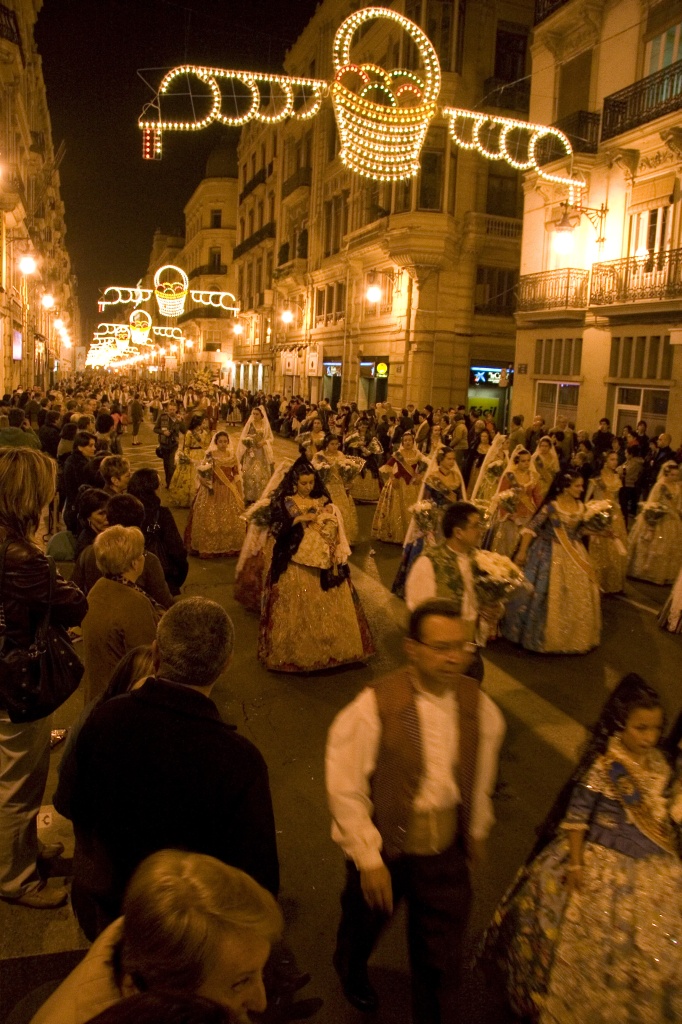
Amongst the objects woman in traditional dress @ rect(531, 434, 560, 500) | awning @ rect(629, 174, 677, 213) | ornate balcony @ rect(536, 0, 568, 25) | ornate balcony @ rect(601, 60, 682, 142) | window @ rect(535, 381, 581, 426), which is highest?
ornate balcony @ rect(536, 0, 568, 25)

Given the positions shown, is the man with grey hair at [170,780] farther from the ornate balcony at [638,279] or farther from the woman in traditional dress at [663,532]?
the ornate balcony at [638,279]

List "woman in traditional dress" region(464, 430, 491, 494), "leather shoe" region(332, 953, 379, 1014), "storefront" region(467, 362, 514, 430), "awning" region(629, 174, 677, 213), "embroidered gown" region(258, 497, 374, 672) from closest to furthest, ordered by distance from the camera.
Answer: "leather shoe" region(332, 953, 379, 1014), "embroidered gown" region(258, 497, 374, 672), "woman in traditional dress" region(464, 430, 491, 494), "awning" region(629, 174, 677, 213), "storefront" region(467, 362, 514, 430)

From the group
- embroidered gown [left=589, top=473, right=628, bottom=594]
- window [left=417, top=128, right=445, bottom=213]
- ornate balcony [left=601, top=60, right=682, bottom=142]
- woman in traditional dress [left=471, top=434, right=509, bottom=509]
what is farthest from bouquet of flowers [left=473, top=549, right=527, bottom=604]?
window [left=417, top=128, right=445, bottom=213]

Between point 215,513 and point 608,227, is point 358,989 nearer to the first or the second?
point 215,513

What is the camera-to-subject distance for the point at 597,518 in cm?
728

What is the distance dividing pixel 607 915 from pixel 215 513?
28.6 feet

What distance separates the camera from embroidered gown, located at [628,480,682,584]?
10.3 metres

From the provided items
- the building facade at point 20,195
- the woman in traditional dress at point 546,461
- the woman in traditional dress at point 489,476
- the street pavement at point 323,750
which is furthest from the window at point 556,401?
the building facade at point 20,195

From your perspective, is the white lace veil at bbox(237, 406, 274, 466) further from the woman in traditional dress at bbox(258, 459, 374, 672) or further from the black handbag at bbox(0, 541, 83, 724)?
the black handbag at bbox(0, 541, 83, 724)

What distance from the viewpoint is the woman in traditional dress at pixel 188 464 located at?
45.5 ft

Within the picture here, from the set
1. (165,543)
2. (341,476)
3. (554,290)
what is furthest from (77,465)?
(554,290)

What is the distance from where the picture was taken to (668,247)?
58.3 feet

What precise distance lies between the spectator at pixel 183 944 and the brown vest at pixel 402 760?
1280 mm

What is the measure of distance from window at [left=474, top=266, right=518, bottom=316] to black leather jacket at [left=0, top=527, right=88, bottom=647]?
25.8 metres
